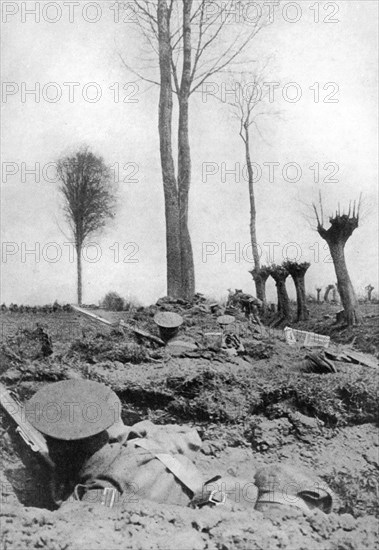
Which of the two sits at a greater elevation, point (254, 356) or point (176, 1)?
point (176, 1)

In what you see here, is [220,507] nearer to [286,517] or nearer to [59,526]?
[286,517]

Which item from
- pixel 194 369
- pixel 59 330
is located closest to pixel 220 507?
pixel 194 369

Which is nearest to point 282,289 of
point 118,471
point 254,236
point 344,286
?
point 344,286

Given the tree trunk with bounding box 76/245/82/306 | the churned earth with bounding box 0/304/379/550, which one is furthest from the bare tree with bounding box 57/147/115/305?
the churned earth with bounding box 0/304/379/550

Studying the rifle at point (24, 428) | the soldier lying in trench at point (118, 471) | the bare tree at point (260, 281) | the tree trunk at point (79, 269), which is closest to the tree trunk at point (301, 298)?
the bare tree at point (260, 281)

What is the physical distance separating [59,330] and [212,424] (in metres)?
4.68

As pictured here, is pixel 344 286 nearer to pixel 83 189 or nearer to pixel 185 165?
pixel 185 165

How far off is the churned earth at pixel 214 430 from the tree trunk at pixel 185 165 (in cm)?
355

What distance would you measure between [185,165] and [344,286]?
560cm

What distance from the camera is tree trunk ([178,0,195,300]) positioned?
514 inches

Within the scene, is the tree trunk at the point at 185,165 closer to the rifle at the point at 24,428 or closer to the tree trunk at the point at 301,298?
the tree trunk at the point at 301,298

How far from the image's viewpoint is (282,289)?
50.8 ft

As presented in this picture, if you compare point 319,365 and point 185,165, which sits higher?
point 185,165

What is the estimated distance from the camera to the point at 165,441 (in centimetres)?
441
